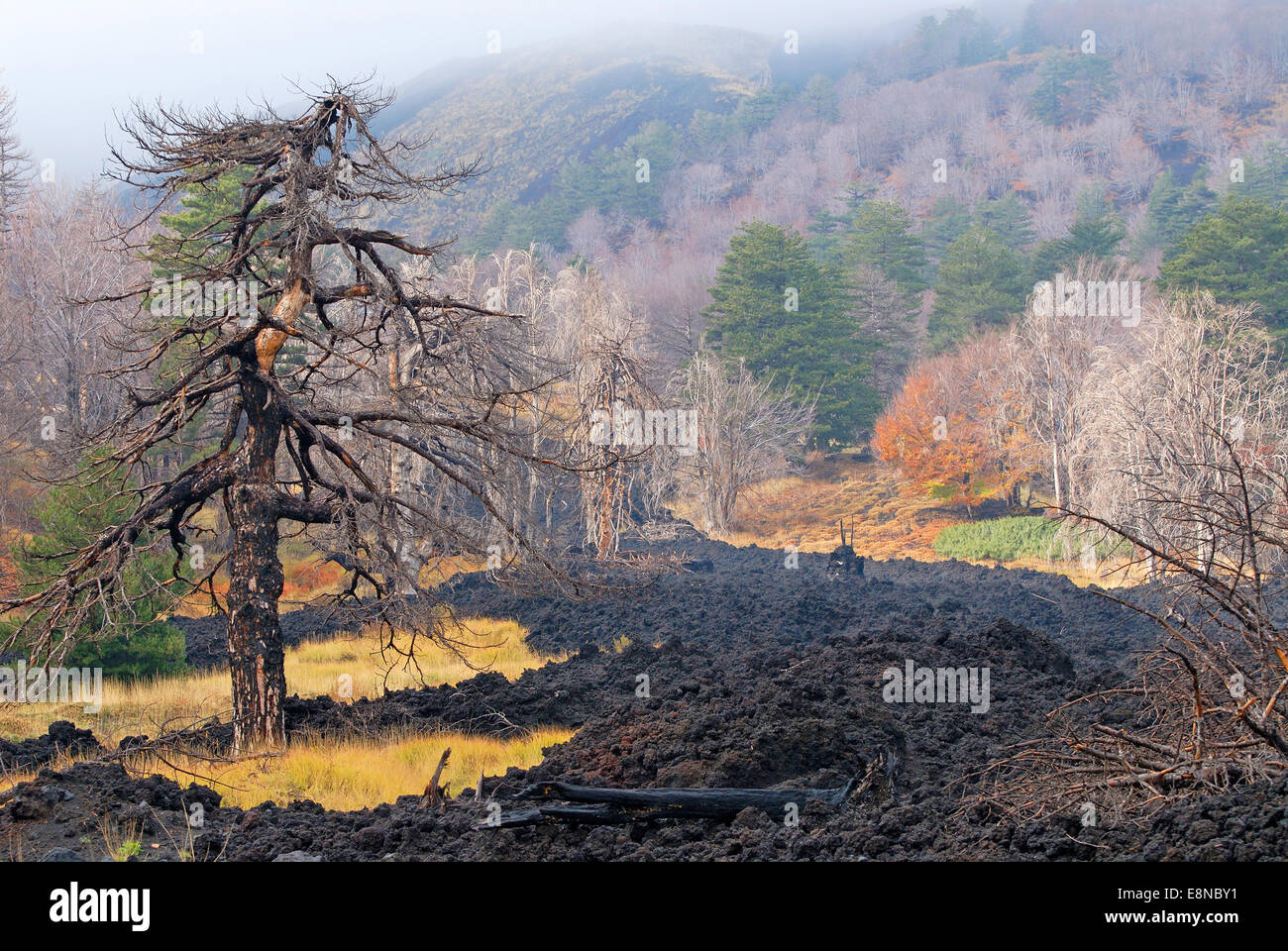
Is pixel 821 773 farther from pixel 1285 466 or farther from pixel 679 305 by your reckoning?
pixel 679 305

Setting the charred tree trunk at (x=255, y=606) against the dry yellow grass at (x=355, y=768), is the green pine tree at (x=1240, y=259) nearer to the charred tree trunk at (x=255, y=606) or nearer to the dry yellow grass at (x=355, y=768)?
the dry yellow grass at (x=355, y=768)

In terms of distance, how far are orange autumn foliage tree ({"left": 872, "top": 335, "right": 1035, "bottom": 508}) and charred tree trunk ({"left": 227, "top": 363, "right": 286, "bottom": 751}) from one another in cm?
2445

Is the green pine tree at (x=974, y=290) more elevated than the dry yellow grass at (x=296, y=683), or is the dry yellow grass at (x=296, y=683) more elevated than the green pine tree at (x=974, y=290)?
the green pine tree at (x=974, y=290)

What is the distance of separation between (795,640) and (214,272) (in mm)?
10337

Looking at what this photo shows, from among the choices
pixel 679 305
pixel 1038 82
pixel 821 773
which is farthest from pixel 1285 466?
pixel 1038 82

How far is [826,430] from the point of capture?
40.6 m

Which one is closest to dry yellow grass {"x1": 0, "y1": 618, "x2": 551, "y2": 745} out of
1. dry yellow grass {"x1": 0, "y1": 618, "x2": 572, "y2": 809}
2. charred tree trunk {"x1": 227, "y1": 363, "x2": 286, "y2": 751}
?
dry yellow grass {"x1": 0, "y1": 618, "x2": 572, "y2": 809}

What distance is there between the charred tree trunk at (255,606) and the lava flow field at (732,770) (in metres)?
0.56

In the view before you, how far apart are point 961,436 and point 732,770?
88.3ft

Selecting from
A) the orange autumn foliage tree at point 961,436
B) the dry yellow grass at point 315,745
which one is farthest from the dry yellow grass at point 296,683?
the orange autumn foliage tree at point 961,436

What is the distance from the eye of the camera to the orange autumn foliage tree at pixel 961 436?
103ft

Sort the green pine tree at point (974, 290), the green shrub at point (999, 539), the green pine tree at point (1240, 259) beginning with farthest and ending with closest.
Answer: the green pine tree at point (974, 290) < the green pine tree at point (1240, 259) < the green shrub at point (999, 539)

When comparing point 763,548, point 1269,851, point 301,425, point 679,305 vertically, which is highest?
point 679,305

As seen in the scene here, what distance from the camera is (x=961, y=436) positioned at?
1283 inches
